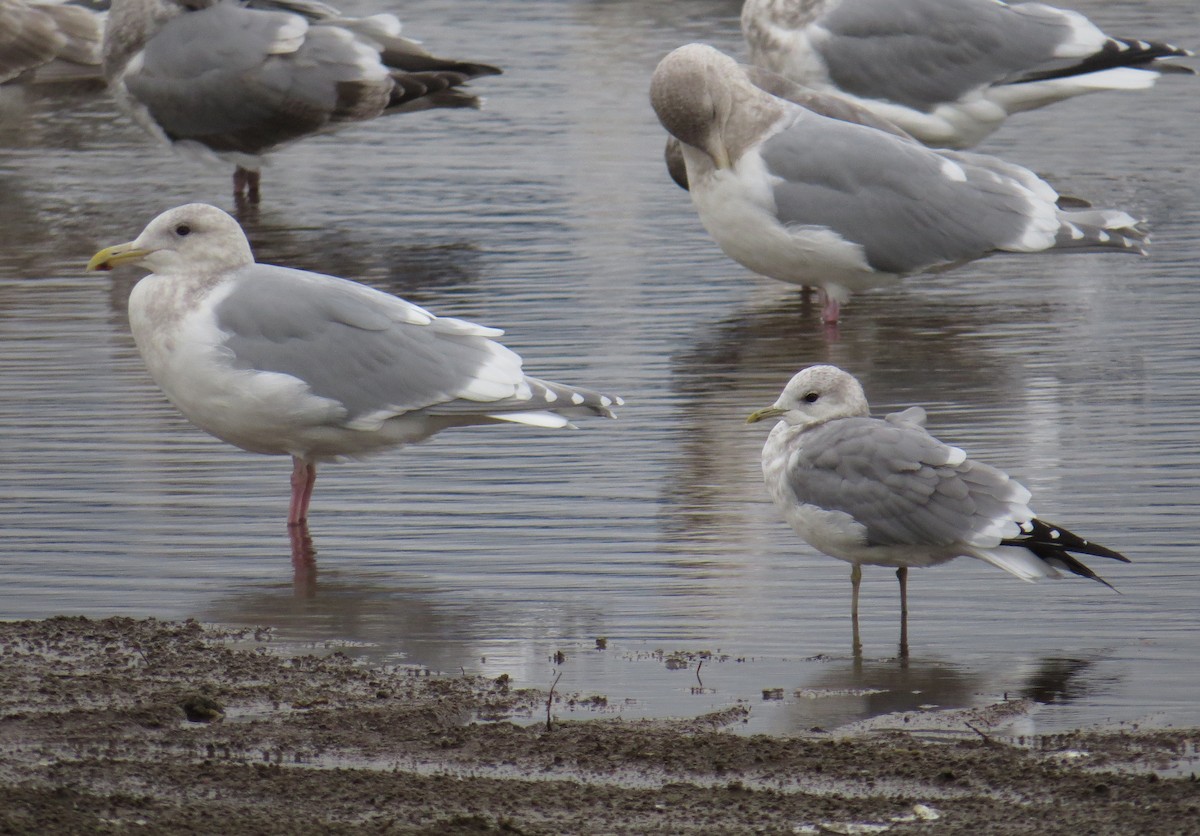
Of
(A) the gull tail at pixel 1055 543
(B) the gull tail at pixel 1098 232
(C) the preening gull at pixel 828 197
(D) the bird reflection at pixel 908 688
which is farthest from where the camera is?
(B) the gull tail at pixel 1098 232

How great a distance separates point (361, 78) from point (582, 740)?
21.6 ft

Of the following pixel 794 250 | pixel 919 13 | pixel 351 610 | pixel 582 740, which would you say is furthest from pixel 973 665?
pixel 919 13

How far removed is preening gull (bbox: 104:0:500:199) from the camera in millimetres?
9492

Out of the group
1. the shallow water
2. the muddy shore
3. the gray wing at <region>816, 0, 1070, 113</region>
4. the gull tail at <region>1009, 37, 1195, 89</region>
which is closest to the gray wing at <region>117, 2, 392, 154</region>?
the shallow water

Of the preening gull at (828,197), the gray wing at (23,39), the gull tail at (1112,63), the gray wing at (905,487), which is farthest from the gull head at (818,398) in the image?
the gray wing at (23,39)

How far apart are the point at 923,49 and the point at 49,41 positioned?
17.3ft

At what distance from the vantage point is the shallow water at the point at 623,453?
4352 millimetres

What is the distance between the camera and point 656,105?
741 cm

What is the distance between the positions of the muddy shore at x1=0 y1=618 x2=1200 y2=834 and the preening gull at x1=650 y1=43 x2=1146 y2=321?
3.55m

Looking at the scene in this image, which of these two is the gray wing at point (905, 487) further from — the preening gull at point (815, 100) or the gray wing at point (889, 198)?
the preening gull at point (815, 100)

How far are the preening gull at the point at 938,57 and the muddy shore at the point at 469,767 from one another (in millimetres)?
5595

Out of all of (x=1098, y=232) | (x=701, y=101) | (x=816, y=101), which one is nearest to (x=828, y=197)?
(x=701, y=101)

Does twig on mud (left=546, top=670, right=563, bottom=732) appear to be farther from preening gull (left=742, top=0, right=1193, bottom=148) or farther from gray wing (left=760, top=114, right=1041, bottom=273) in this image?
preening gull (left=742, top=0, right=1193, bottom=148)

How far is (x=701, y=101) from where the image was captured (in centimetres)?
727
